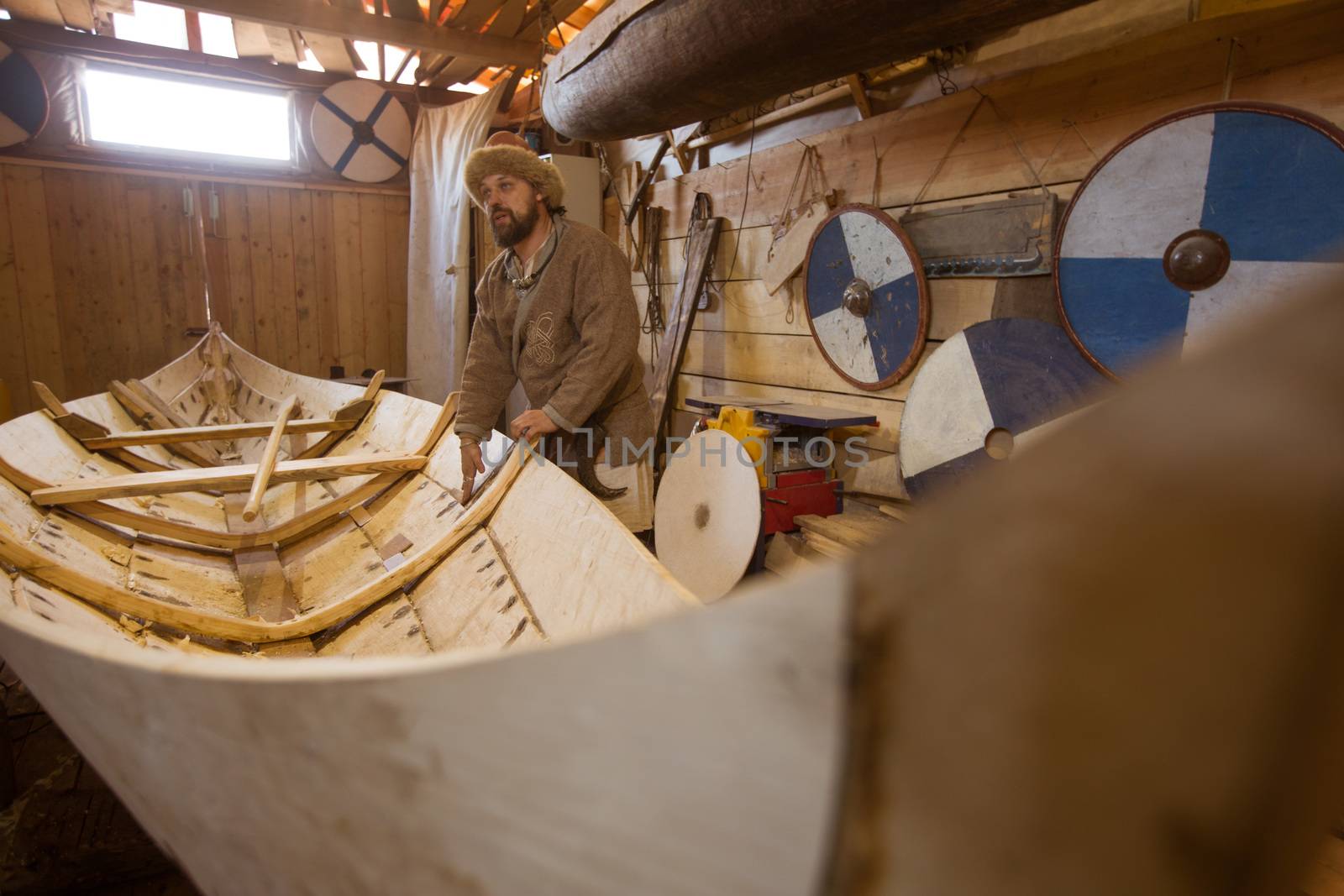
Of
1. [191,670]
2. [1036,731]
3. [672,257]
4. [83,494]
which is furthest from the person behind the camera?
[672,257]

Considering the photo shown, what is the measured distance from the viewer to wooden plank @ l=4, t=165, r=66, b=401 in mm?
4371

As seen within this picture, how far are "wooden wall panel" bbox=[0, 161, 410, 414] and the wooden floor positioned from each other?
14.0ft

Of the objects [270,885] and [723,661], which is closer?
[723,661]

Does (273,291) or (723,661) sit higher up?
(273,291)

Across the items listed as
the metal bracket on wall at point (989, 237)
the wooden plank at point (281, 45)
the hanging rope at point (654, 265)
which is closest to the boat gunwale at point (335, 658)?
the metal bracket on wall at point (989, 237)

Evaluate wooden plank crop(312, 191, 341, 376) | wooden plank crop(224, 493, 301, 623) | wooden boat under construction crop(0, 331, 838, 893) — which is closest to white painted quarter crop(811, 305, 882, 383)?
wooden boat under construction crop(0, 331, 838, 893)

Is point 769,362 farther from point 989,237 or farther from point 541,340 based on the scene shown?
point 541,340

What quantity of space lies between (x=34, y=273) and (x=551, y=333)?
469 cm

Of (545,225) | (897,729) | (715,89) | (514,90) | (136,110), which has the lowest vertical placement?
(897,729)

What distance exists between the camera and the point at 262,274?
5211mm

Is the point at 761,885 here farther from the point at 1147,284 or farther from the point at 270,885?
the point at 1147,284

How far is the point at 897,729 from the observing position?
0.28 metres

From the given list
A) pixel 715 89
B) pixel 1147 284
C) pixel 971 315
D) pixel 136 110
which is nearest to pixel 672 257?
pixel 715 89

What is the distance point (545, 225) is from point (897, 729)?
209cm
